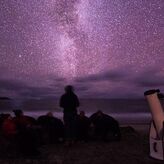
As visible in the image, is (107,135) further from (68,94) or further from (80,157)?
(80,157)

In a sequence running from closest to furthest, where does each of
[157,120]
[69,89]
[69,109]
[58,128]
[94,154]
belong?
[157,120], [94,154], [69,89], [69,109], [58,128]

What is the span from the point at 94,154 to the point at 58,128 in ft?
9.15

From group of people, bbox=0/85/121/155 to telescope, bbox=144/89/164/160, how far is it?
276 inches

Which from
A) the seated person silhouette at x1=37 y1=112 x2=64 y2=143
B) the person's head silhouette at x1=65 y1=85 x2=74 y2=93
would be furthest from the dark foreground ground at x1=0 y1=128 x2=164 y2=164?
the person's head silhouette at x1=65 y1=85 x2=74 y2=93

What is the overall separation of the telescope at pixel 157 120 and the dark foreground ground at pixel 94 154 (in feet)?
14.6

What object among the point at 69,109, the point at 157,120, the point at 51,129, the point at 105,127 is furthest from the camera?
the point at 105,127

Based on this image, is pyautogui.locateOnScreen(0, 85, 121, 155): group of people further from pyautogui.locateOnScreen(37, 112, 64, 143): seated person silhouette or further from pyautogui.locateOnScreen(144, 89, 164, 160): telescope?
pyautogui.locateOnScreen(144, 89, 164, 160): telescope

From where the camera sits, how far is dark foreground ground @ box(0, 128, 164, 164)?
1091cm

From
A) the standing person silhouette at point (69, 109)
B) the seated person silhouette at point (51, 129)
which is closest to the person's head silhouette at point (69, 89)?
the standing person silhouette at point (69, 109)

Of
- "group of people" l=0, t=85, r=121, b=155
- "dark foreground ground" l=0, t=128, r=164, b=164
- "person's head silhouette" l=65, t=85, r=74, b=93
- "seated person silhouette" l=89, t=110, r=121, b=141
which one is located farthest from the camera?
"seated person silhouette" l=89, t=110, r=121, b=141

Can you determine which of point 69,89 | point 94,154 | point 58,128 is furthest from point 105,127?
point 94,154

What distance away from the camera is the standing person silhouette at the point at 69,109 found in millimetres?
13711

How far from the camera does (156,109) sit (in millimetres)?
5266

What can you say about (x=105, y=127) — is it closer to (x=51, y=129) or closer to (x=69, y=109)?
(x=69, y=109)
